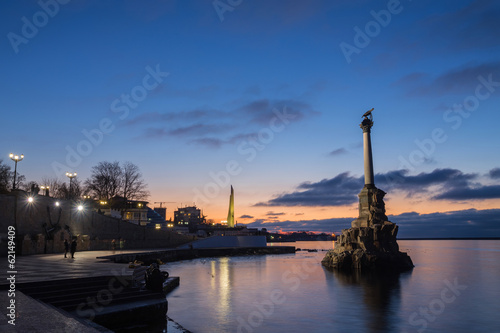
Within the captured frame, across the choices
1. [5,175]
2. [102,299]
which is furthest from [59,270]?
[5,175]

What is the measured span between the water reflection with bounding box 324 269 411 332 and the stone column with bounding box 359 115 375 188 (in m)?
12.0

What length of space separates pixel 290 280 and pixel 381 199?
57.7 ft

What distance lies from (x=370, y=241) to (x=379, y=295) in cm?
1665

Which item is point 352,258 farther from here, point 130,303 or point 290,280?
point 130,303

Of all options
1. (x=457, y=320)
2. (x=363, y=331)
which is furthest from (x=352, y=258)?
(x=363, y=331)

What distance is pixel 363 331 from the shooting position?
55.6ft

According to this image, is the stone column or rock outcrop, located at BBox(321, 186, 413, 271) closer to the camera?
rock outcrop, located at BBox(321, 186, 413, 271)

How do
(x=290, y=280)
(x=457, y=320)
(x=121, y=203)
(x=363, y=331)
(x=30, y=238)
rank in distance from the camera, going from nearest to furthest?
(x=363, y=331)
(x=457, y=320)
(x=30, y=238)
(x=290, y=280)
(x=121, y=203)

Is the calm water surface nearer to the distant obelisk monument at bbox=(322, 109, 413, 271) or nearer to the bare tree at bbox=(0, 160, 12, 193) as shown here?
the distant obelisk monument at bbox=(322, 109, 413, 271)

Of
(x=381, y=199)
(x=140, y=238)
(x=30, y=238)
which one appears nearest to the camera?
(x=30, y=238)

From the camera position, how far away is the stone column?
47.4 m

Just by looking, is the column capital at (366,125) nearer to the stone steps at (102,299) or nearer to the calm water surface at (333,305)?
the calm water surface at (333,305)

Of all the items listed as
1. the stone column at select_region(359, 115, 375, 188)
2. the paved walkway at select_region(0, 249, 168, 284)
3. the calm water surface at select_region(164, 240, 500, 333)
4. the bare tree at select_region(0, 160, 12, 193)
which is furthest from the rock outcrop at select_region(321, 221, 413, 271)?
the bare tree at select_region(0, 160, 12, 193)

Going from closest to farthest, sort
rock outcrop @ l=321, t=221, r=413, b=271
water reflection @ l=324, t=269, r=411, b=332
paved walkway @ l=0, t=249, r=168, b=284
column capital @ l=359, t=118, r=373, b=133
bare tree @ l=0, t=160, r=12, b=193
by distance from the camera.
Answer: paved walkway @ l=0, t=249, r=168, b=284
water reflection @ l=324, t=269, r=411, b=332
rock outcrop @ l=321, t=221, r=413, b=271
column capital @ l=359, t=118, r=373, b=133
bare tree @ l=0, t=160, r=12, b=193
